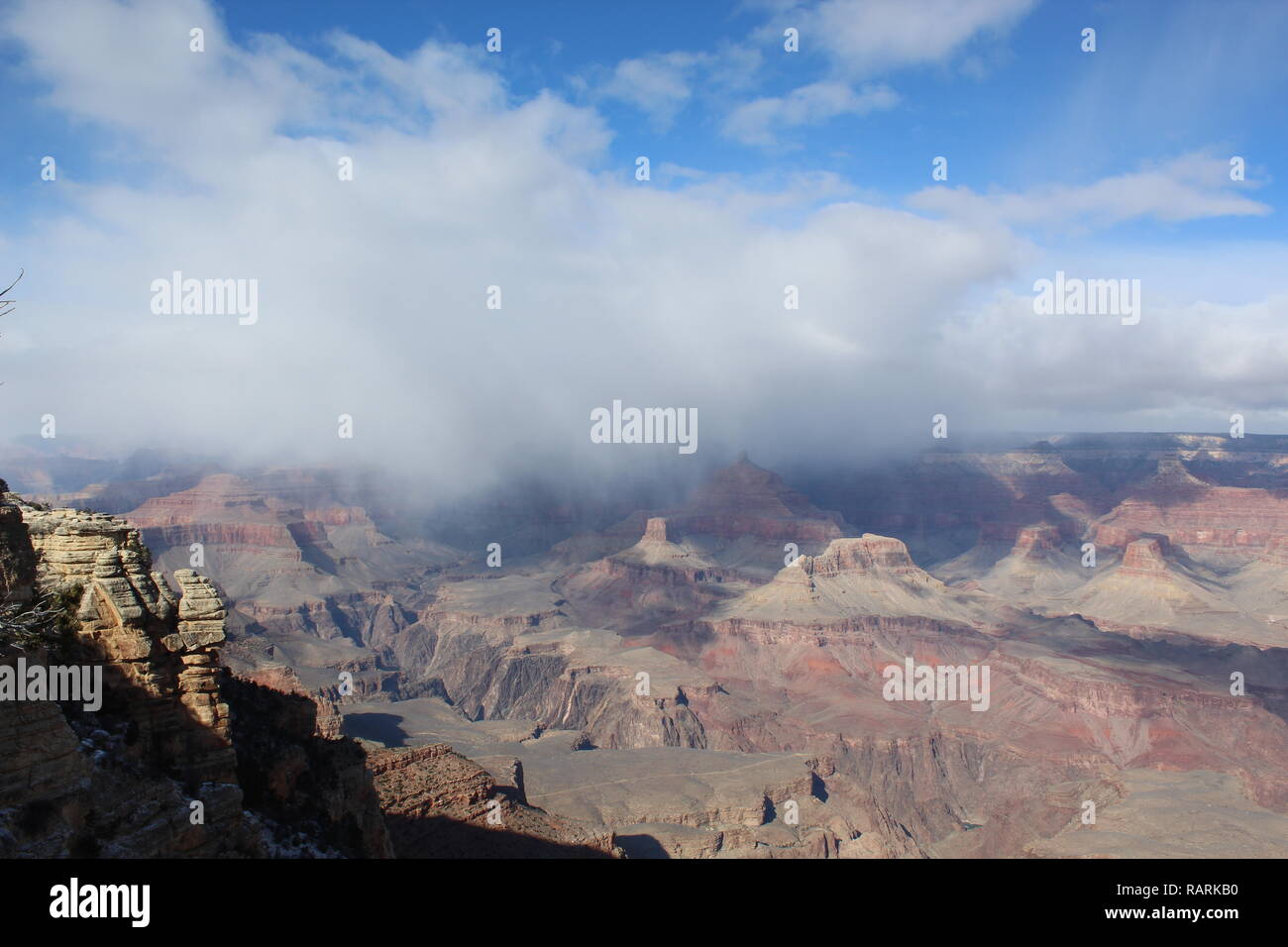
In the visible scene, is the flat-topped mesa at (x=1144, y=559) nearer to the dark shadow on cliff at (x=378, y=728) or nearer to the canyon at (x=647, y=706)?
the canyon at (x=647, y=706)

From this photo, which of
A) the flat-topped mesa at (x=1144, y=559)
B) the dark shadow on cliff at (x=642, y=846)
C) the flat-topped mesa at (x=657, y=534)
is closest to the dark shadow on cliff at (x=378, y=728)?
the dark shadow on cliff at (x=642, y=846)

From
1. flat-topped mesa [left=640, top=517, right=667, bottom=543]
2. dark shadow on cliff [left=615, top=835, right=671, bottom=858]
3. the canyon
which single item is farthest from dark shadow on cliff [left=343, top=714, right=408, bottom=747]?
flat-topped mesa [left=640, top=517, right=667, bottom=543]

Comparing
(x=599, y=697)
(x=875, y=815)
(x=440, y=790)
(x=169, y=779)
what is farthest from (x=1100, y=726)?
(x=169, y=779)

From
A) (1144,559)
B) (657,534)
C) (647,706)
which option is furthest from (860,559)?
(647,706)

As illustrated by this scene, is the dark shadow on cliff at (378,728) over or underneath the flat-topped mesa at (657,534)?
underneath

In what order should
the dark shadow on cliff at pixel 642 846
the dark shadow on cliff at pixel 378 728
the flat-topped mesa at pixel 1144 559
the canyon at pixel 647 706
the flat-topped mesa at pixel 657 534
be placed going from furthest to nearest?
the flat-topped mesa at pixel 657 534
the flat-topped mesa at pixel 1144 559
the dark shadow on cliff at pixel 378 728
the dark shadow on cliff at pixel 642 846
the canyon at pixel 647 706

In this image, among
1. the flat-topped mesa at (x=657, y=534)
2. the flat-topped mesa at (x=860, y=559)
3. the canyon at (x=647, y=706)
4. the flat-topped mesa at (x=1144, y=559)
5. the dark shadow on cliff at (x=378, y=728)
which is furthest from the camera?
the flat-topped mesa at (x=657, y=534)
